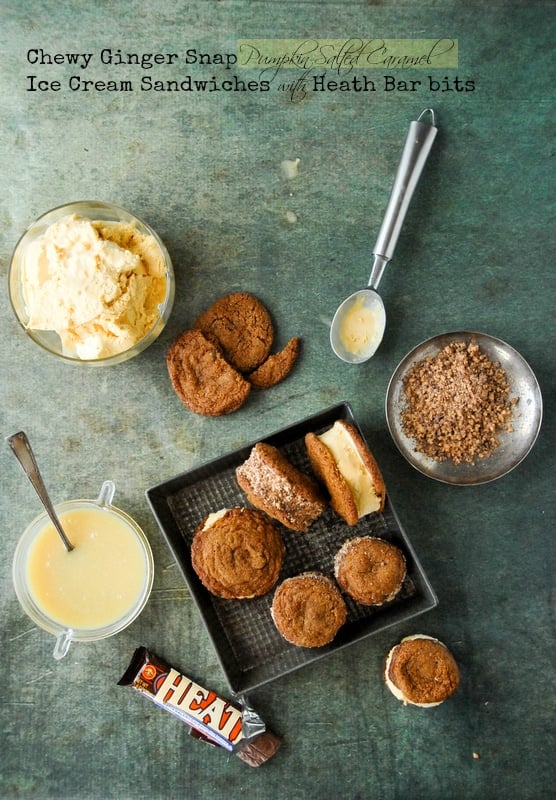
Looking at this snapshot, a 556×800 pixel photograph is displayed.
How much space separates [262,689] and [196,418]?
3.13 ft

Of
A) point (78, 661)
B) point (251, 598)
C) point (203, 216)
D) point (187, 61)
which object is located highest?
point (187, 61)

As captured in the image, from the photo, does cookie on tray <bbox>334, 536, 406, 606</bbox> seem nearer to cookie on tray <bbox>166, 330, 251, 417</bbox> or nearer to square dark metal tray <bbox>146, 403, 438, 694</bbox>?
square dark metal tray <bbox>146, 403, 438, 694</bbox>

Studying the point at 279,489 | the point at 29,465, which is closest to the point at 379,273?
the point at 279,489

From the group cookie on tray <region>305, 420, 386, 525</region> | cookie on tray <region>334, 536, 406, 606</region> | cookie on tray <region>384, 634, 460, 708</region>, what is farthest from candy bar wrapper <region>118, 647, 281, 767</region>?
cookie on tray <region>305, 420, 386, 525</region>

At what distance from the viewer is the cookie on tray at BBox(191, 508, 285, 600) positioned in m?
2.07

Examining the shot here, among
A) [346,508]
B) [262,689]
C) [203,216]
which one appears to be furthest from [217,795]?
[203,216]

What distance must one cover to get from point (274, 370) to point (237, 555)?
2.05 ft

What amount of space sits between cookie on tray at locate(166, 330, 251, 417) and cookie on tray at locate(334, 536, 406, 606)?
62 cm

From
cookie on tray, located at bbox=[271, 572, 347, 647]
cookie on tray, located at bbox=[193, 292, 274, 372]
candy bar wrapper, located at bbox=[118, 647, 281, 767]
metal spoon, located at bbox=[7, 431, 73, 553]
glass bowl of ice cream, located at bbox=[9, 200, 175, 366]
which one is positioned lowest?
candy bar wrapper, located at bbox=[118, 647, 281, 767]

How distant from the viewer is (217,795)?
227 centimetres

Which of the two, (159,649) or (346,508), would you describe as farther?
(159,649)

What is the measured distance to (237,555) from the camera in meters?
2.08

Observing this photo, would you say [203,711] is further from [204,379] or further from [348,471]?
[204,379]

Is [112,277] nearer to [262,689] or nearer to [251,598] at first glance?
[251,598]
